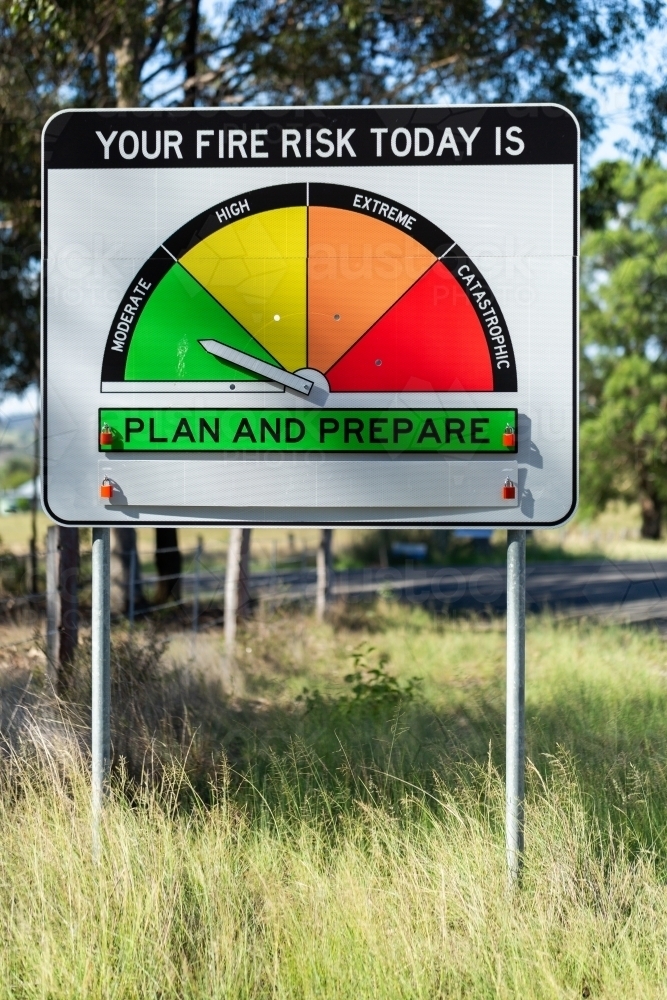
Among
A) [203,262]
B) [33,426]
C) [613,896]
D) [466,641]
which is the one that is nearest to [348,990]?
[613,896]

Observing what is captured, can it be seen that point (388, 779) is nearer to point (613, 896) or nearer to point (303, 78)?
point (613, 896)

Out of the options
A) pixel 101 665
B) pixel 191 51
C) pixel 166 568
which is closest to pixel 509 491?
pixel 101 665

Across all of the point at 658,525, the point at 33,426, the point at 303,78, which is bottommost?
the point at 658,525

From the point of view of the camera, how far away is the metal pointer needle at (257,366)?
3965mm

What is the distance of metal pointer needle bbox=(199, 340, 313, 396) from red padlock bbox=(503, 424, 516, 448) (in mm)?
717

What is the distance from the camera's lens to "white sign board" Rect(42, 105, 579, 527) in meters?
3.91

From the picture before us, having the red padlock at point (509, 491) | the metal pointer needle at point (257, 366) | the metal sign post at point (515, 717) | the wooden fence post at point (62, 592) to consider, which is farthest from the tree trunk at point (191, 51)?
the metal sign post at point (515, 717)

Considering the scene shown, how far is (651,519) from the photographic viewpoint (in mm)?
41281

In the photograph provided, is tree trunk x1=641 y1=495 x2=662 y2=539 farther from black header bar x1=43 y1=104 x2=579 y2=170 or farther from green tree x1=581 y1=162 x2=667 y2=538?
black header bar x1=43 y1=104 x2=579 y2=170

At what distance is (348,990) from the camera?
10.3ft

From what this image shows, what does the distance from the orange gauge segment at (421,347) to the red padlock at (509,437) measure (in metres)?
0.19

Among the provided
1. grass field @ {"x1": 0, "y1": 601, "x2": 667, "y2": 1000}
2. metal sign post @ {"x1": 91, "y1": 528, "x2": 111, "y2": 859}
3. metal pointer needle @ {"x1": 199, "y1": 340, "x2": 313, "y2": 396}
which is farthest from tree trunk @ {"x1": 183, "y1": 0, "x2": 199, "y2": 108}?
metal sign post @ {"x1": 91, "y1": 528, "x2": 111, "y2": 859}

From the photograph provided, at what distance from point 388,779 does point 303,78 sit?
1029cm

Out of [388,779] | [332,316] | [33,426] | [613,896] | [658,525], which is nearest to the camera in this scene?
[613,896]
